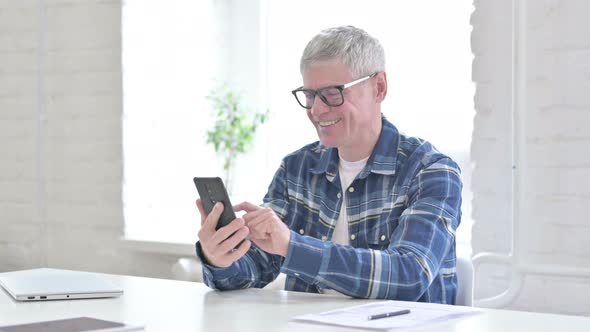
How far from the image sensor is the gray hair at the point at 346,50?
6.80 ft

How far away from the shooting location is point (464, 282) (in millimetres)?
1991

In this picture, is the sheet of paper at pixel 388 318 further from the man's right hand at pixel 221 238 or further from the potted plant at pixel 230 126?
the potted plant at pixel 230 126

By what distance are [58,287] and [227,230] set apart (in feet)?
1.29

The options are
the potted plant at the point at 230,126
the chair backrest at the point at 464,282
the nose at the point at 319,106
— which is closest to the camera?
the chair backrest at the point at 464,282

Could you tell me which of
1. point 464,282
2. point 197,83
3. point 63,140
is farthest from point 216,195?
point 63,140

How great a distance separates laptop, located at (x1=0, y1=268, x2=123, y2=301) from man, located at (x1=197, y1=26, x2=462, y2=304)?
0.24m

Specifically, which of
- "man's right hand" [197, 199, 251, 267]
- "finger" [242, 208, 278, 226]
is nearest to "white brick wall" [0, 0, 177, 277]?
"man's right hand" [197, 199, 251, 267]

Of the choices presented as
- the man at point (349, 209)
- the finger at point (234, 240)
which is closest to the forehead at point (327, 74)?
the man at point (349, 209)

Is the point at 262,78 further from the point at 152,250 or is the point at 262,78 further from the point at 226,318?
the point at 226,318

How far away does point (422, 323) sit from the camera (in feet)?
4.79

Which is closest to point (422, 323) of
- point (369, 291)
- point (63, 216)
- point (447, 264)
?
point (369, 291)

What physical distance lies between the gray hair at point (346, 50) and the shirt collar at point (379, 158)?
17 cm

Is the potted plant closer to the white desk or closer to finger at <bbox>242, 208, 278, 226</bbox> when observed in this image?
the white desk

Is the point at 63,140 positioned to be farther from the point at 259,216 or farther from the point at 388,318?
the point at 388,318
